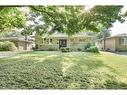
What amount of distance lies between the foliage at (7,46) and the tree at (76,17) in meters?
0.80

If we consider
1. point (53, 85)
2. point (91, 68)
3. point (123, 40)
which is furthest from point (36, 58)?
point (123, 40)

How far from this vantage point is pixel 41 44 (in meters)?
5.07

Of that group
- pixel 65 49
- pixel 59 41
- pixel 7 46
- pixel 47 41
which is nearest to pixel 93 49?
pixel 65 49

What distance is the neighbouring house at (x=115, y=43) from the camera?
197 inches

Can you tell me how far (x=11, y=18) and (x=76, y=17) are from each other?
4.42 ft

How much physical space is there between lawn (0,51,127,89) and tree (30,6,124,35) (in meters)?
0.53

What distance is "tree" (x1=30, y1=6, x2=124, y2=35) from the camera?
4.86 metres

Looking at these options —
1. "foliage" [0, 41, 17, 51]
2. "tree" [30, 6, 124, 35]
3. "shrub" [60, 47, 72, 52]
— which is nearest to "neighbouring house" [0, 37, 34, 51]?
"foliage" [0, 41, 17, 51]

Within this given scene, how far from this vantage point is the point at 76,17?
198 inches

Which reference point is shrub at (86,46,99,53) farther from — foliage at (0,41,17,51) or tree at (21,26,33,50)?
foliage at (0,41,17,51)

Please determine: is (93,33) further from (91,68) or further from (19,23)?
(19,23)

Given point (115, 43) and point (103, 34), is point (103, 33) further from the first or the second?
point (115, 43)
